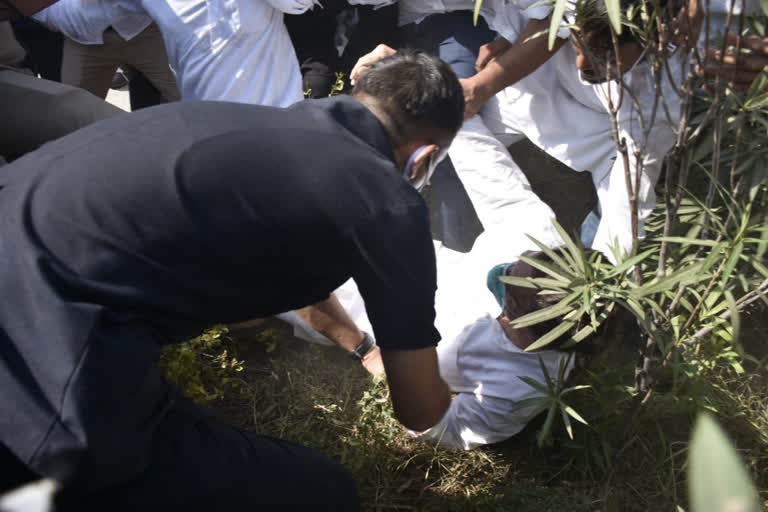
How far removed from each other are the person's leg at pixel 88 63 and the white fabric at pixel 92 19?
0.07 metres

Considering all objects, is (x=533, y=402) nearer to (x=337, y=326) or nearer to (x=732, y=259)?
(x=732, y=259)

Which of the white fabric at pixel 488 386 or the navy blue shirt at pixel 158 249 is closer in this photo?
the navy blue shirt at pixel 158 249

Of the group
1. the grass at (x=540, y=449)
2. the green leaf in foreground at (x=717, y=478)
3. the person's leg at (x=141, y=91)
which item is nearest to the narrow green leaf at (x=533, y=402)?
the grass at (x=540, y=449)

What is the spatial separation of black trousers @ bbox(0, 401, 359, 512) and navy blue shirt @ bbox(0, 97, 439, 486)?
0.07 m

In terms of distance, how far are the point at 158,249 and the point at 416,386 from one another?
0.63 metres

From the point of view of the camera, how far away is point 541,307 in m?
1.63

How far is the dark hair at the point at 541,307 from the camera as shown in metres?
1.65

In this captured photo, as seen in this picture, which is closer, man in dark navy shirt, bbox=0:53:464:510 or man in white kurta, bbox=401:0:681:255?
man in dark navy shirt, bbox=0:53:464:510

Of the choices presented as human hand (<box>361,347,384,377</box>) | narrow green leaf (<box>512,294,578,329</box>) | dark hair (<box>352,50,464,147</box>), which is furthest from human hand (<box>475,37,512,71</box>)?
narrow green leaf (<box>512,294,578,329</box>)

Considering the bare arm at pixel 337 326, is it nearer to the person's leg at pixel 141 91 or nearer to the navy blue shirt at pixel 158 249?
the navy blue shirt at pixel 158 249

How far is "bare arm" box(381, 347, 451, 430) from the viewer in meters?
1.45

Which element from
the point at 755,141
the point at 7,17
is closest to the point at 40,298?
the point at 7,17

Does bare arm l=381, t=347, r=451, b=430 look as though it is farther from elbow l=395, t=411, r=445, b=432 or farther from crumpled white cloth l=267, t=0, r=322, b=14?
crumpled white cloth l=267, t=0, r=322, b=14

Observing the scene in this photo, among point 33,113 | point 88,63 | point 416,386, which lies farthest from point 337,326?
point 88,63
